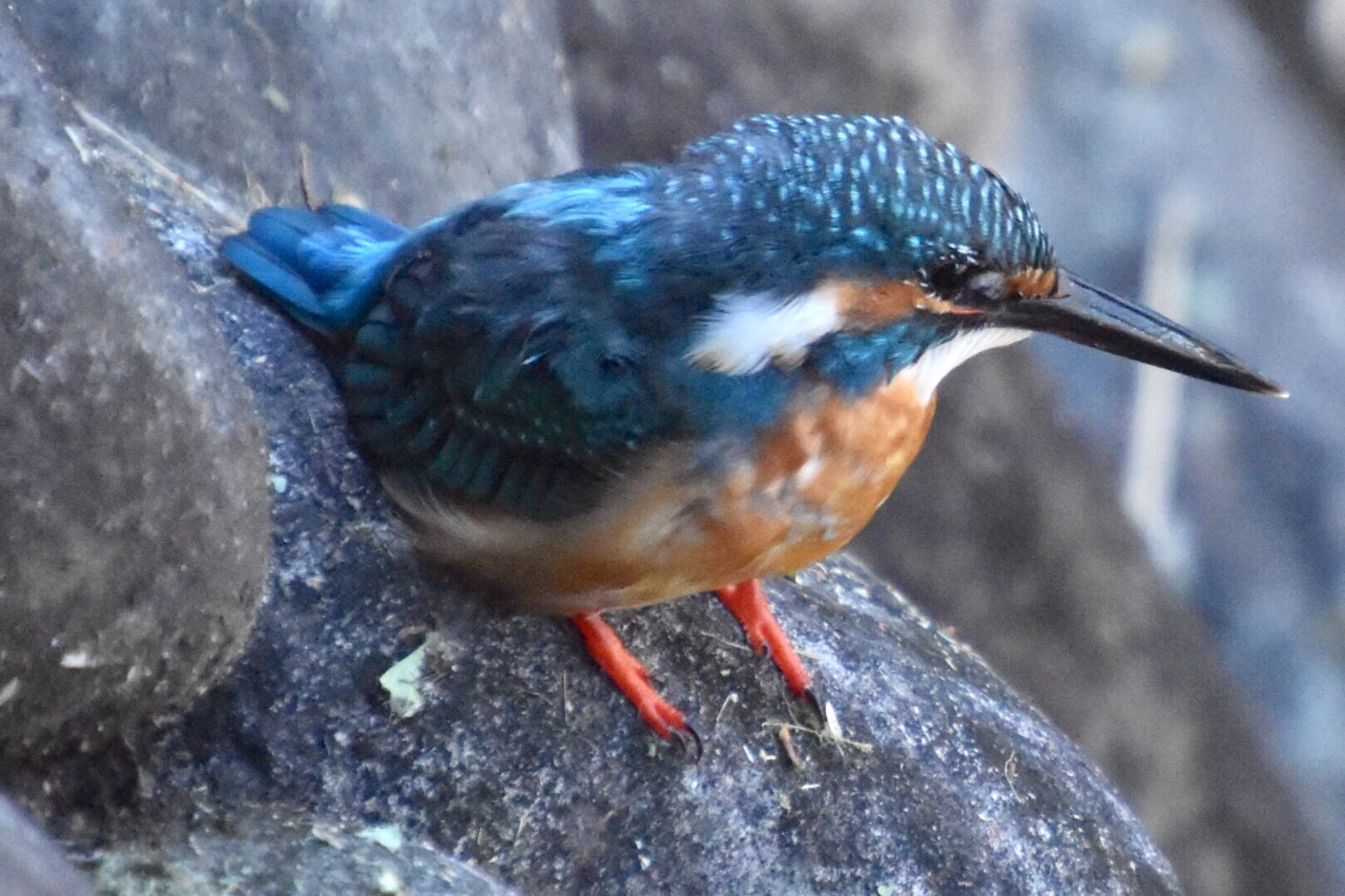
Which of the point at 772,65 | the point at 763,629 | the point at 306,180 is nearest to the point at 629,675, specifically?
the point at 763,629

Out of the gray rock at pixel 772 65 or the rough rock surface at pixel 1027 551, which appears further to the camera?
the rough rock surface at pixel 1027 551

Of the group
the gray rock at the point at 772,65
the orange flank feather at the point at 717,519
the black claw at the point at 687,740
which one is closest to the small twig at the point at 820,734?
the black claw at the point at 687,740

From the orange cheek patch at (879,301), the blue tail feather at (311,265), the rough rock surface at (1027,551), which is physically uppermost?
the orange cheek patch at (879,301)

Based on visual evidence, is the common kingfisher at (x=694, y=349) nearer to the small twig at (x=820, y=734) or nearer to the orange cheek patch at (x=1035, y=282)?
the orange cheek patch at (x=1035, y=282)

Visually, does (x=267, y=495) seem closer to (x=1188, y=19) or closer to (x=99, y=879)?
(x=99, y=879)

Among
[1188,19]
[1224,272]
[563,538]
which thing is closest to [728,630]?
[563,538]

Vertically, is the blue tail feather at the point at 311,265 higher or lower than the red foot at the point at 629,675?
higher

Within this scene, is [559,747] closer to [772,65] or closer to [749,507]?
[749,507]
